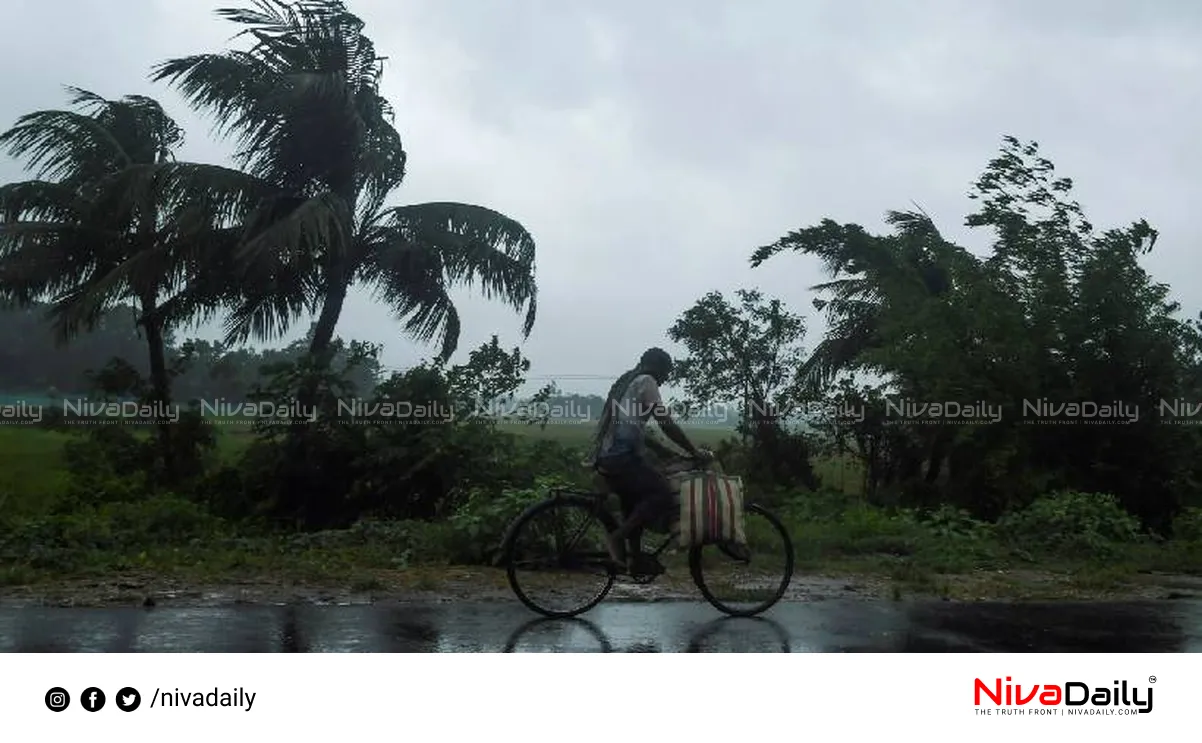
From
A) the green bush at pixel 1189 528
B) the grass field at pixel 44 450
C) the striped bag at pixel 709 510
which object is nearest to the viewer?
the striped bag at pixel 709 510

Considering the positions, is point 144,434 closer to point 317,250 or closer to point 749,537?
point 317,250

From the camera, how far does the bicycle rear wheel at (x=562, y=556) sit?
7441 millimetres

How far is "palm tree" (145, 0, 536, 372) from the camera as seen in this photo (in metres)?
14.6

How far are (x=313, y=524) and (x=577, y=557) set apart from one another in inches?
277

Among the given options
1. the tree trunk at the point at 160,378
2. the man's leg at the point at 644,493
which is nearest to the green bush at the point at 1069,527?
the man's leg at the point at 644,493

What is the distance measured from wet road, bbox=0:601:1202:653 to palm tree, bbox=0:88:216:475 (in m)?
8.10

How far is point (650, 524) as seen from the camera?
750cm

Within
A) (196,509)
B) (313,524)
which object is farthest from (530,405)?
(196,509)

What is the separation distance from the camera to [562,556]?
24.7 feet
